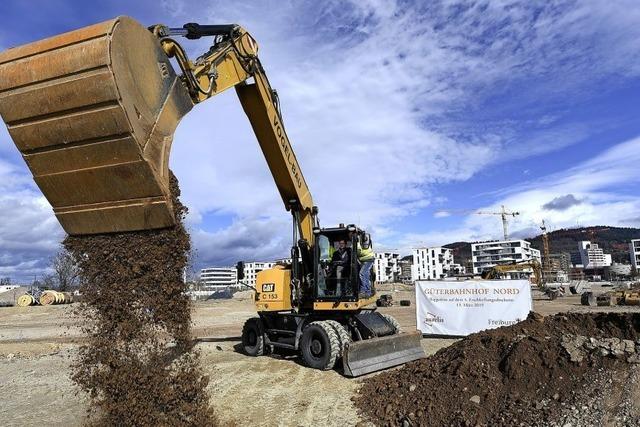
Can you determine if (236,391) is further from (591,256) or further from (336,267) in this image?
(591,256)

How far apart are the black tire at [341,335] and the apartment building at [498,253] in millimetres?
147835

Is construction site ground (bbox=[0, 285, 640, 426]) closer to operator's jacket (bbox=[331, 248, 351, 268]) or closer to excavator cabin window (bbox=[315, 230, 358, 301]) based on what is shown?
excavator cabin window (bbox=[315, 230, 358, 301])

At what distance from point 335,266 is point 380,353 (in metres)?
1.99

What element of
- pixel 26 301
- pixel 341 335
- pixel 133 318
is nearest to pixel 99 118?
pixel 133 318

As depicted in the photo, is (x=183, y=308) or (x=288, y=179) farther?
(x=288, y=179)

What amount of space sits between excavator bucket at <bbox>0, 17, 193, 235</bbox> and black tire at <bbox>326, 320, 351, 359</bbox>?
6319mm

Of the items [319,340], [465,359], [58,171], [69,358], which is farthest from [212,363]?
[58,171]

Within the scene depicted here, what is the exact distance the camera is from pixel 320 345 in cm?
1060

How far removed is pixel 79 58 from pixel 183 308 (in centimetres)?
266

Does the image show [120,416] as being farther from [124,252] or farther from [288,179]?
[288,179]

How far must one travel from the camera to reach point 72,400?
8.89 meters

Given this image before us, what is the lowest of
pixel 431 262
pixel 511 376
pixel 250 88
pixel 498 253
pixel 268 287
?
pixel 511 376

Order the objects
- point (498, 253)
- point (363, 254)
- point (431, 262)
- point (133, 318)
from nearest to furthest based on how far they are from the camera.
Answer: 1. point (133, 318)
2. point (363, 254)
3. point (498, 253)
4. point (431, 262)

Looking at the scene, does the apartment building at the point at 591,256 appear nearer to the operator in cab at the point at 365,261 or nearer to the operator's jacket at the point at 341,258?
the operator in cab at the point at 365,261
